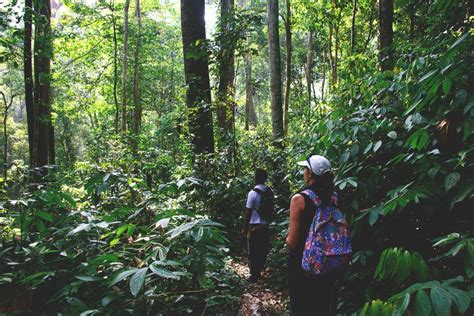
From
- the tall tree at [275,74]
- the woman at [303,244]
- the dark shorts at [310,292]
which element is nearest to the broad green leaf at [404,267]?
the woman at [303,244]

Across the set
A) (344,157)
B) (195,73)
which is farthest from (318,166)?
(195,73)

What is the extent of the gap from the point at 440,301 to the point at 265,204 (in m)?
4.08

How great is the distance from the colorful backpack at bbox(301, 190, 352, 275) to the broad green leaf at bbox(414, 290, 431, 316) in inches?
54.6

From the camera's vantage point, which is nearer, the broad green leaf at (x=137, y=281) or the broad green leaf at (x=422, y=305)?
the broad green leaf at (x=422, y=305)

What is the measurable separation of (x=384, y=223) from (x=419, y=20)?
10.1 m

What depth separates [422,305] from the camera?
4.42ft

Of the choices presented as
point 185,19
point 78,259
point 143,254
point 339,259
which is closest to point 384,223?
point 339,259

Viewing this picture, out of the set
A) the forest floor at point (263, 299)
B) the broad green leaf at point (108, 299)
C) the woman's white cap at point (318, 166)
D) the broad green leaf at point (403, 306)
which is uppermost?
the woman's white cap at point (318, 166)

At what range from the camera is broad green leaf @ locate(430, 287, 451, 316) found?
1313 millimetres

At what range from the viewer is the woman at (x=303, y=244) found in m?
2.88

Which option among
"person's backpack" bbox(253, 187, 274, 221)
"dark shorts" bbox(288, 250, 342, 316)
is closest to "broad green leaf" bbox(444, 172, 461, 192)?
"dark shorts" bbox(288, 250, 342, 316)

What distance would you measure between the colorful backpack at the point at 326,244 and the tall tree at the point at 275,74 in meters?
6.57

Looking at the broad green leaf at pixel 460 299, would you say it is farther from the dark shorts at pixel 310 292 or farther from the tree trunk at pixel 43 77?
the tree trunk at pixel 43 77

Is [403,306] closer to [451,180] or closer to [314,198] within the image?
[451,180]
